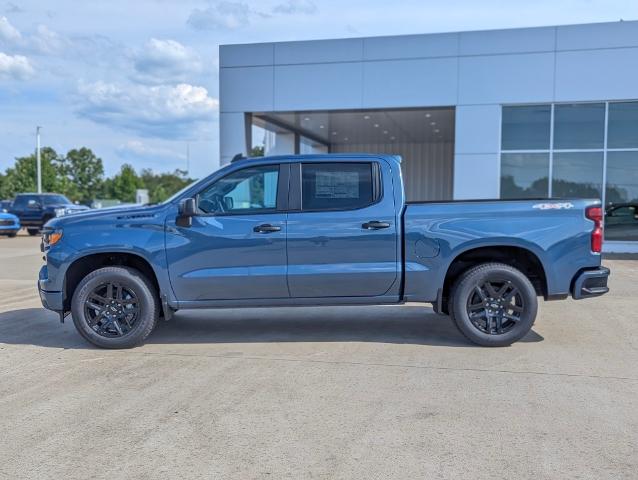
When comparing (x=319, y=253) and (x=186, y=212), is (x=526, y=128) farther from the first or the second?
(x=186, y=212)

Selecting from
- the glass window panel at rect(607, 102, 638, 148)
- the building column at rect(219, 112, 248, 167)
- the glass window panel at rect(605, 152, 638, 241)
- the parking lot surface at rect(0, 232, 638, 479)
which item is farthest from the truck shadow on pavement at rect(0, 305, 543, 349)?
the glass window panel at rect(607, 102, 638, 148)

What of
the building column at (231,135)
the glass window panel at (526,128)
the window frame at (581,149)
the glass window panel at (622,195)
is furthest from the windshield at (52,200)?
the glass window panel at (622,195)

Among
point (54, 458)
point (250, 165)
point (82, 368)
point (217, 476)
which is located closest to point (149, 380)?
point (82, 368)

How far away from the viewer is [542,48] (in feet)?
48.8

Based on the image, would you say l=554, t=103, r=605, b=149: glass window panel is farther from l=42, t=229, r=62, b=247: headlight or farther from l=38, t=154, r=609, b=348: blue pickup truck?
l=42, t=229, r=62, b=247: headlight

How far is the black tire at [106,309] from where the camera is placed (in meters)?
5.76

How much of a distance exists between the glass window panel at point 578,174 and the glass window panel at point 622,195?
10.7 inches

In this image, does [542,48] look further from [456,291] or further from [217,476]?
[217,476]

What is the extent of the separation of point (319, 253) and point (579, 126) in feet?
40.0

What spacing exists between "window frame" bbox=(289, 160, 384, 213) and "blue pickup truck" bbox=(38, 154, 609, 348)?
0.04 feet

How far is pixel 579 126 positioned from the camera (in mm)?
15250

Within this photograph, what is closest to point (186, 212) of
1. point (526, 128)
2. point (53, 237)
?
point (53, 237)

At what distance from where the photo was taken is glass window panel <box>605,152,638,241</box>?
599 inches

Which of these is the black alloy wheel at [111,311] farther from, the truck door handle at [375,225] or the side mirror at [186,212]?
the truck door handle at [375,225]
